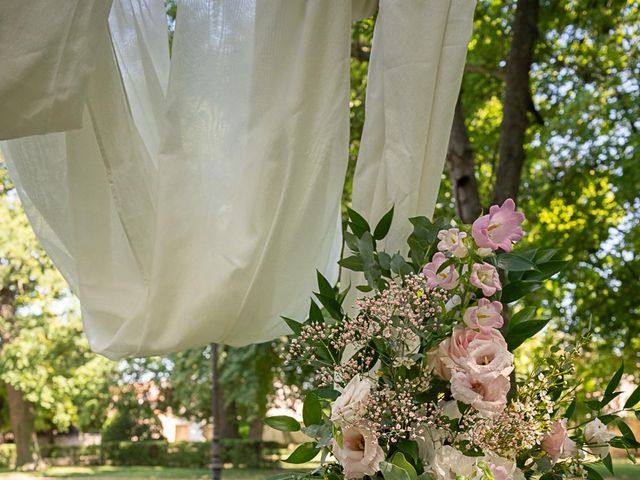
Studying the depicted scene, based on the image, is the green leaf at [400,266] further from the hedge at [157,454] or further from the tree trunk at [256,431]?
the tree trunk at [256,431]

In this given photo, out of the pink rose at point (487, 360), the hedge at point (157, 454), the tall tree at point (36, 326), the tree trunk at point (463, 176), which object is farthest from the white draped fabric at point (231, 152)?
the hedge at point (157, 454)

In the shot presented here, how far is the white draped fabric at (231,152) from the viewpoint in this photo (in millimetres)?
1194

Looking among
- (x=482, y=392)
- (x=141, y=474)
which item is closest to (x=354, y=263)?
(x=482, y=392)

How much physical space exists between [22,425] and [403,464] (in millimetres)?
18189

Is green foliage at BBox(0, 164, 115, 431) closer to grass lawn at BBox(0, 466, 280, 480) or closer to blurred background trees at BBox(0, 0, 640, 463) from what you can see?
grass lawn at BBox(0, 466, 280, 480)

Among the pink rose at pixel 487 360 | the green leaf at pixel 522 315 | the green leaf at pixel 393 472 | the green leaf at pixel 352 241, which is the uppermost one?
the green leaf at pixel 352 241

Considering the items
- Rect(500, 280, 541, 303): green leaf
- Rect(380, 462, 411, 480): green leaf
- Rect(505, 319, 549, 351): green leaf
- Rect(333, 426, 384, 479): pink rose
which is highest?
Rect(500, 280, 541, 303): green leaf

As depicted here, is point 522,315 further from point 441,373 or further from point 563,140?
point 563,140

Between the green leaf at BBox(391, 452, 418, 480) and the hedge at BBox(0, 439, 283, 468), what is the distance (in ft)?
56.6

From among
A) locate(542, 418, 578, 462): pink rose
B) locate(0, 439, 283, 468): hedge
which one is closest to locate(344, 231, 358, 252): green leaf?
locate(542, 418, 578, 462): pink rose

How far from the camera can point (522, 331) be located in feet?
3.54

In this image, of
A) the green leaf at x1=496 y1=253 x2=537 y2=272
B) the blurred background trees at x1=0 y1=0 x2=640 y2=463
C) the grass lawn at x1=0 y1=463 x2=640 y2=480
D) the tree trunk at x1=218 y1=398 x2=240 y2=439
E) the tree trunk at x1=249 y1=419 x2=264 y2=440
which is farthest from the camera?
the tree trunk at x1=249 y1=419 x2=264 y2=440

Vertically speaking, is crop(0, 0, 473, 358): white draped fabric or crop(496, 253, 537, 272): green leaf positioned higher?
crop(0, 0, 473, 358): white draped fabric

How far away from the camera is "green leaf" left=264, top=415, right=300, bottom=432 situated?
1.04 meters
